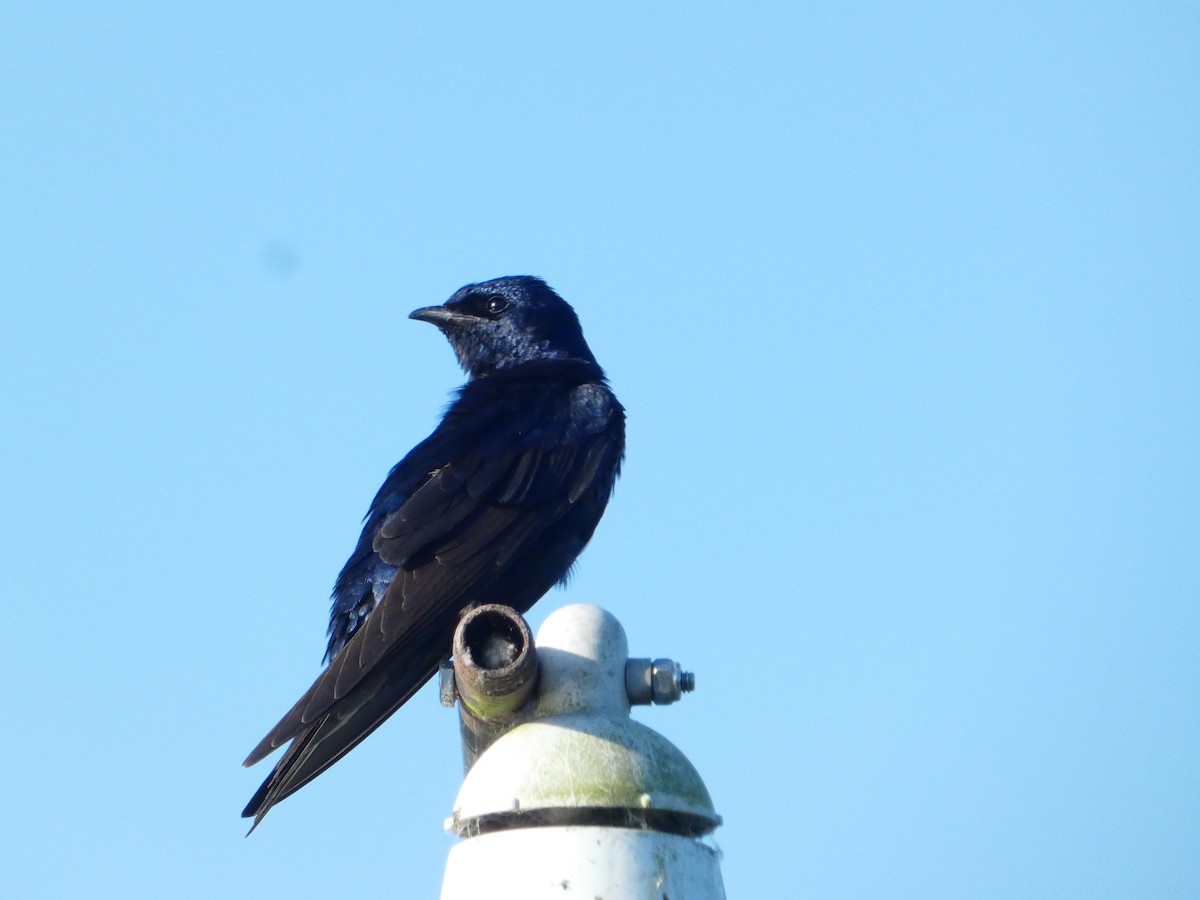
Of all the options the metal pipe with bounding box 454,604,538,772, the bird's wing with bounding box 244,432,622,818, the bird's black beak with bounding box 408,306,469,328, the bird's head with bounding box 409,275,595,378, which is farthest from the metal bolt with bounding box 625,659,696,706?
the bird's black beak with bounding box 408,306,469,328

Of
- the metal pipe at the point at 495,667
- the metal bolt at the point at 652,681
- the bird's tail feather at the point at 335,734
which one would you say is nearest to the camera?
the metal pipe at the point at 495,667

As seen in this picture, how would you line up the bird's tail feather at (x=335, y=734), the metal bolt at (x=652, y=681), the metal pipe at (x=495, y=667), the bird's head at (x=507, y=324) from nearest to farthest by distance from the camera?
the metal pipe at (x=495, y=667), the metal bolt at (x=652, y=681), the bird's tail feather at (x=335, y=734), the bird's head at (x=507, y=324)

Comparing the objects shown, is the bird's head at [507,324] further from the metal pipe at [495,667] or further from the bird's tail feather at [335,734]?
the metal pipe at [495,667]

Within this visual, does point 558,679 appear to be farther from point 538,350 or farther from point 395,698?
point 538,350

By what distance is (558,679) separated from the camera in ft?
11.4

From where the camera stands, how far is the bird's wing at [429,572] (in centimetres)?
428

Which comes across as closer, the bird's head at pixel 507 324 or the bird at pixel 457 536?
the bird at pixel 457 536

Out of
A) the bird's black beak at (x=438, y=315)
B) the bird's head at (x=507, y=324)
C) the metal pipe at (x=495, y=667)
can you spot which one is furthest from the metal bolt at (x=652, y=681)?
the bird's black beak at (x=438, y=315)

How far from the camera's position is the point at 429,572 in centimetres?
485

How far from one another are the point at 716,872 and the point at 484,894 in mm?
567

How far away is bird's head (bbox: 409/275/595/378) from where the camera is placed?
6695 mm

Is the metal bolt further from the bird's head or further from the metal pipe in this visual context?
the bird's head

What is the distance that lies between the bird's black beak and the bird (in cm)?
46

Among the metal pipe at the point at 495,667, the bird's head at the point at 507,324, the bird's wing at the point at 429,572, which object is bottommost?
the metal pipe at the point at 495,667
